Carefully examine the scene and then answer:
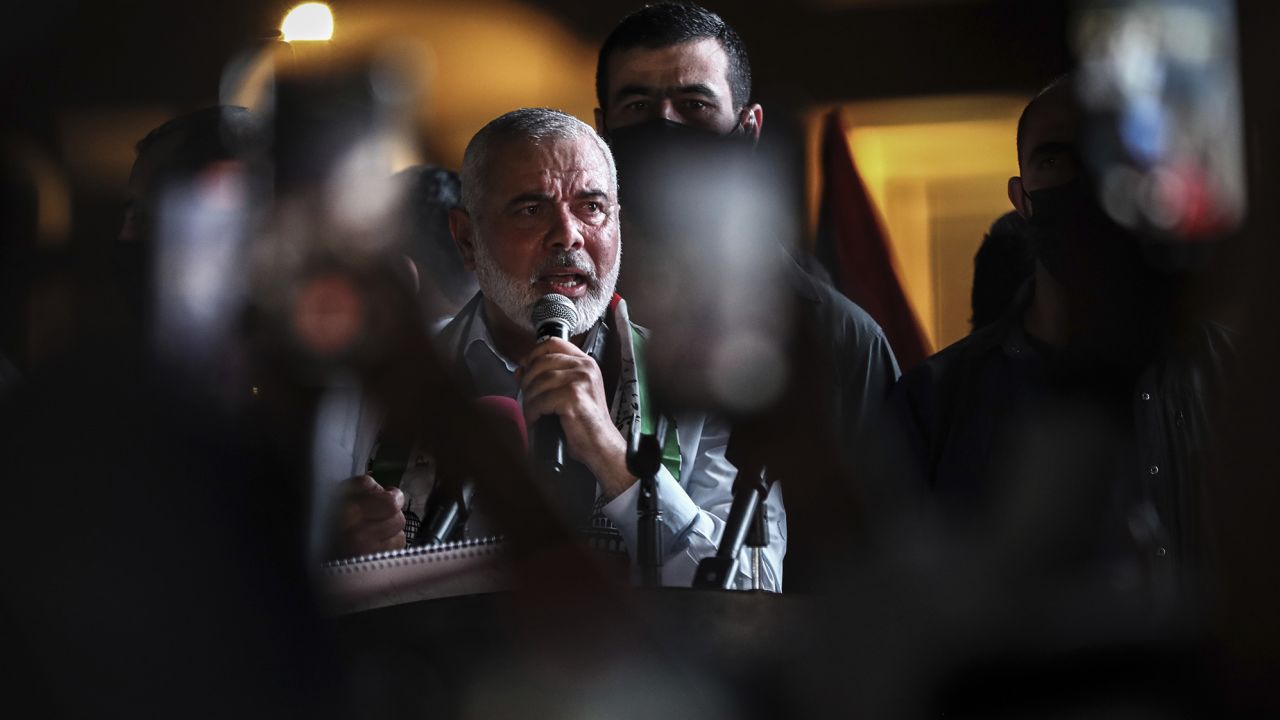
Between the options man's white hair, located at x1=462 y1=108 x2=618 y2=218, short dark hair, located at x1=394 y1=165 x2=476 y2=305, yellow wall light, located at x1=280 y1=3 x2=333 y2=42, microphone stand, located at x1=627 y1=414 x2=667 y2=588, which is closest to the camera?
microphone stand, located at x1=627 y1=414 x2=667 y2=588

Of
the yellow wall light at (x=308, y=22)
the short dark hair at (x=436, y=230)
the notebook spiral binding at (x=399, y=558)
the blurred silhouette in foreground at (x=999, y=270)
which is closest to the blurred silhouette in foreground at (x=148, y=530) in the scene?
the notebook spiral binding at (x=399, y=558)

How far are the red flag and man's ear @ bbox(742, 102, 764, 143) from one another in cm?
26

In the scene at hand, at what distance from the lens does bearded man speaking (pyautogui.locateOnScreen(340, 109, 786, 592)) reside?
1290mm

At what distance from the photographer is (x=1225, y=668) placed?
51cm

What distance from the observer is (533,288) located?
157 centimetres

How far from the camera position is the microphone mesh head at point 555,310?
4.52 feet

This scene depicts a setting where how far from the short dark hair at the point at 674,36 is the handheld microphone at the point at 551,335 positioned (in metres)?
0.43

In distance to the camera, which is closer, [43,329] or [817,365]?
[43,329]

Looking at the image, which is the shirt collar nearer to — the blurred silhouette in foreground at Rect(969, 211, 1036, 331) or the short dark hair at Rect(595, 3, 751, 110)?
the short dark hair at Rect(595, 3, 751, 110)

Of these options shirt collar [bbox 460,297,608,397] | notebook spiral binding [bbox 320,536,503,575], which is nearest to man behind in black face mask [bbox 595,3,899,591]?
shirt collar [bbox 460,297,608,397]

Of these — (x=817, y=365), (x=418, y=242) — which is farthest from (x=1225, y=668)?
(x=418, y=242)

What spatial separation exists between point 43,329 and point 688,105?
3.71ft

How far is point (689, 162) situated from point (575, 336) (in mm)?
328

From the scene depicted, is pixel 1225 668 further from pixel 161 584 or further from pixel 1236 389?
pixel 161 584
